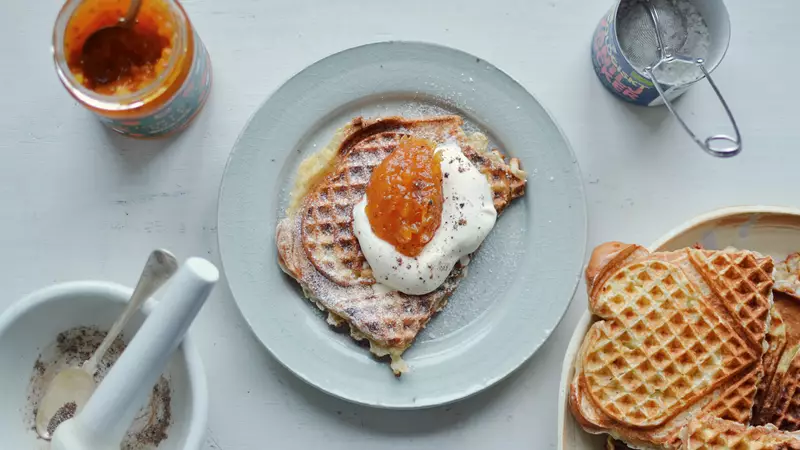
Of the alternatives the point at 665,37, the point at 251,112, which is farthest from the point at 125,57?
the point at 665,37

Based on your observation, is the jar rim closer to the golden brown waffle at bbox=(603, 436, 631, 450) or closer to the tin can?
the tin can

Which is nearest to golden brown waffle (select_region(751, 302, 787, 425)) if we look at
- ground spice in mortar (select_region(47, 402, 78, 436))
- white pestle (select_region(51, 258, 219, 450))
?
white pestle (select_region(51, 258, 219, 450))

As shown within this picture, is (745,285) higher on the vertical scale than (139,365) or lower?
higher

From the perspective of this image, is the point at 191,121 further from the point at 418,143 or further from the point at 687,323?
the point at 687,323

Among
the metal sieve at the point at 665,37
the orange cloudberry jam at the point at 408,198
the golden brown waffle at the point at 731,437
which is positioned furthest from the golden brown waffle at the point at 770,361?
the orange cloudberry jam at the point at 408,198

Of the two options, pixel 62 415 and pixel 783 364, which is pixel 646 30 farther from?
pixel 62 415

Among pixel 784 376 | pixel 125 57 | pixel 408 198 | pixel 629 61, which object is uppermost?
pixel 629 61

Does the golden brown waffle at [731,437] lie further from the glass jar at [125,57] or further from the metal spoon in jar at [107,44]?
the metal spoon in jar at [107,44]
